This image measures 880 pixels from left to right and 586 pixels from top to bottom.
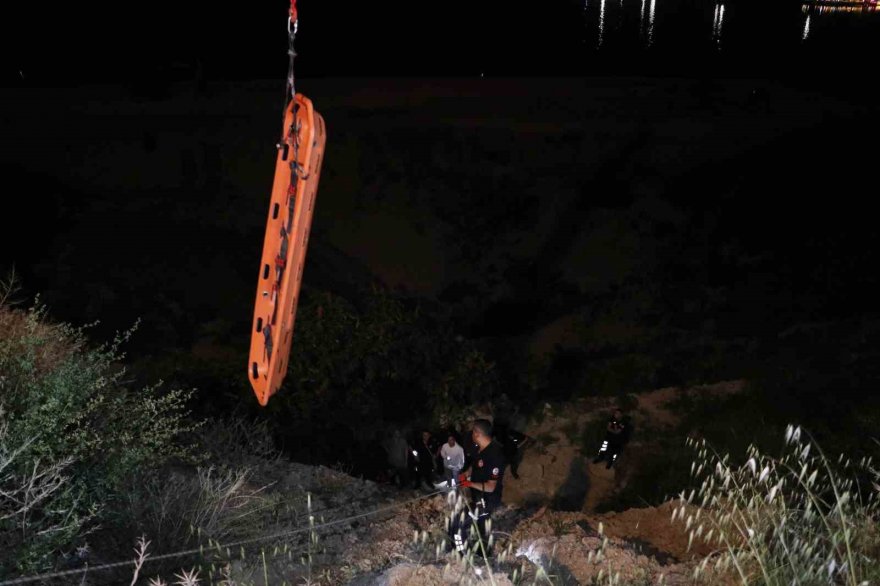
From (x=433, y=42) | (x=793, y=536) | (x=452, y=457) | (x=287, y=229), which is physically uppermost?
(x=433, y=42)

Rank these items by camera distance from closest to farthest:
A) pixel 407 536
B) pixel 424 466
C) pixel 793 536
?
pixel 793 536
pixel 407 536
pixel 424 466

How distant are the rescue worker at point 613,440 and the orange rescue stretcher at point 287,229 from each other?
543 cm

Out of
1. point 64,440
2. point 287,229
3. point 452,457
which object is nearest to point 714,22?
point 452,457

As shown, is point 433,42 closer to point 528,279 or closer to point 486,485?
point 528,279

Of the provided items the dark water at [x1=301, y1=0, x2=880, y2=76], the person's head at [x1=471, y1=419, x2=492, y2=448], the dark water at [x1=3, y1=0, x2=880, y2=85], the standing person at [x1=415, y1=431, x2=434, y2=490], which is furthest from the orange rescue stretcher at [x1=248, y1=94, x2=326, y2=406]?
the dark water at [x1=301, y1=0, x2=880, y2=76]

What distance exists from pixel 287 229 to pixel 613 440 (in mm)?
5963

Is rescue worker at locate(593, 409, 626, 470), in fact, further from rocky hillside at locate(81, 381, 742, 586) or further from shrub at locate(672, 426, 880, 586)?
shrub at locate(672, 426, 880, 586)

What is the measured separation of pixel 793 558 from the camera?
344 cm

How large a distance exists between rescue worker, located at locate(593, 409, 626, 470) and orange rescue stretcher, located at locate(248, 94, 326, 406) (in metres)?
5.43

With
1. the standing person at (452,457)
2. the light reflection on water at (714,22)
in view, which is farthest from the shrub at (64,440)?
the light reflection on water at (714,22)

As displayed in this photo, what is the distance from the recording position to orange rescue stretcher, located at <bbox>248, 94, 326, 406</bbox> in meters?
3.81

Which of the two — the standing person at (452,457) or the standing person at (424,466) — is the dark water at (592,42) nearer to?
the standing person at (424,466)

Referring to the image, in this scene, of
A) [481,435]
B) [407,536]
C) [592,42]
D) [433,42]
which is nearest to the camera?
[481,435]

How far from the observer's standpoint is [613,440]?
862 centimetres
